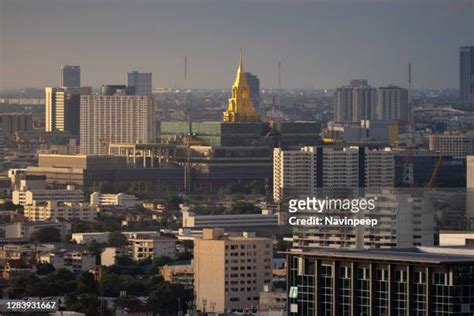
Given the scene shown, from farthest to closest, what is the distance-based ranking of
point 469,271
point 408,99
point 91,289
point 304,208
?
point 408,99, point 91,289, point 304,208, point 469,271

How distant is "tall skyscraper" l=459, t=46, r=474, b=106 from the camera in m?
105

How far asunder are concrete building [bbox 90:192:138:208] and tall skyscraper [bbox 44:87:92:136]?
26.3m

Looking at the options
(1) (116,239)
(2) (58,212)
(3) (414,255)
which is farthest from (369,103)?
(3) (414,255)

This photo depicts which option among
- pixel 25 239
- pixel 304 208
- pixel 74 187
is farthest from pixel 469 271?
pixel 74 187

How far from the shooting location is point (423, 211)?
3944 cm

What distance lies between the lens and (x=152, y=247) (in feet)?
220

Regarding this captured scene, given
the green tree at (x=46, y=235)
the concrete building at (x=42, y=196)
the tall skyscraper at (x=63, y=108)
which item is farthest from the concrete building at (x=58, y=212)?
the tall skyscraper at (x=63, y=108)

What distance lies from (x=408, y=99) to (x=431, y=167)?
23.9 meters

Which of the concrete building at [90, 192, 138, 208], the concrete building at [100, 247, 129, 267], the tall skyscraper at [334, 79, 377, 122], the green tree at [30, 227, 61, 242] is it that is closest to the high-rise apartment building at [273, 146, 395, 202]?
the concrete building at [90, 192, 138, 208]

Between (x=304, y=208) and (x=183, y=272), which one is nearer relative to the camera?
(x=304, y=208)

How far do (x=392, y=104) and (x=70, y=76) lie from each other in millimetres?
12880

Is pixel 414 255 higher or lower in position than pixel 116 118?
lower

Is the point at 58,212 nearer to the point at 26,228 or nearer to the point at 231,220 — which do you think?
the point at 26,228

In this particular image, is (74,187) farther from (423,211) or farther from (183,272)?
(423,211)
